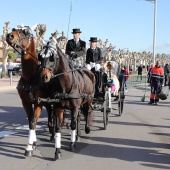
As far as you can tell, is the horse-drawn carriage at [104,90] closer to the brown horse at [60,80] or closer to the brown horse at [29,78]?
the brown horse at [60,80]

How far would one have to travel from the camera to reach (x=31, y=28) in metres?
6.44

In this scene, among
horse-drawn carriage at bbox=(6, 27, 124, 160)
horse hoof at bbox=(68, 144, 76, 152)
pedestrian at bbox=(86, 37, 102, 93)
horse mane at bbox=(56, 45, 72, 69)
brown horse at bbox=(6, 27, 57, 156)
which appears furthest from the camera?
pedestrian at bbox=(86, 37, 102, 93)

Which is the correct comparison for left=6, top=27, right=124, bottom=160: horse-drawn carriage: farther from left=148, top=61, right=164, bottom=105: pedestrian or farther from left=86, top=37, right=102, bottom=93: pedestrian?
left=148, top=61, right=164, bottom=105: pedestrian

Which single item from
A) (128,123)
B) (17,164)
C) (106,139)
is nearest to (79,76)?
(106,139)

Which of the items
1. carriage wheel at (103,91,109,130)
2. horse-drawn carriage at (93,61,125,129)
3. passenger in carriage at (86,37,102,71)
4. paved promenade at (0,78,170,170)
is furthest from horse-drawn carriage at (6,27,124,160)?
passenger in carriage at (86,37,102,71)

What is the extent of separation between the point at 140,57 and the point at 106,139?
105482 mm

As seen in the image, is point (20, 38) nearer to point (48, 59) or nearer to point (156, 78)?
point (48, 59)

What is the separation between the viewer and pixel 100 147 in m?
7.26

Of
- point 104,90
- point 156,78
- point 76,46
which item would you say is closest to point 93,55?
point 104,90

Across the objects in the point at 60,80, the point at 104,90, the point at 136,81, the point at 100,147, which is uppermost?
the point at 60,80

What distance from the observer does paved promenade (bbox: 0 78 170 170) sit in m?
5.95

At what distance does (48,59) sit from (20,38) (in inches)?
27.1

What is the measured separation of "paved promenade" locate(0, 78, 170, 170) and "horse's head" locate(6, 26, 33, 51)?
2155 millimetres

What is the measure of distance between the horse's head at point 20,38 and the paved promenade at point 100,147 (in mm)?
2155
